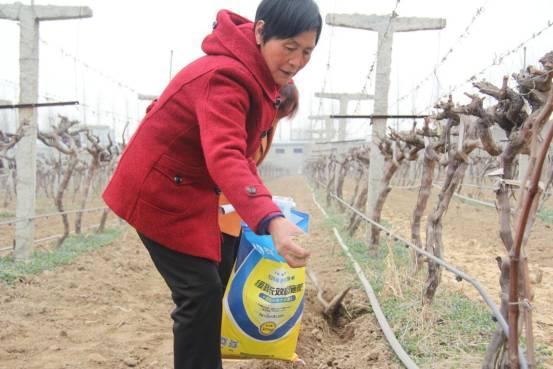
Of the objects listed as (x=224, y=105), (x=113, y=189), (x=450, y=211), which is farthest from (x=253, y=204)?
(x=450, y=211)

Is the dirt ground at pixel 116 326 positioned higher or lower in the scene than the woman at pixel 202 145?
lower

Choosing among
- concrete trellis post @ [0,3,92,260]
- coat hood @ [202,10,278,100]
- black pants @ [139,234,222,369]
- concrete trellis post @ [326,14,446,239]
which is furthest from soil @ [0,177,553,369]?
concrete trellis post @ [326,14,446,239]

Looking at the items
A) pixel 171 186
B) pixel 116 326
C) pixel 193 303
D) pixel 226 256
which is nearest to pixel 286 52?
pixel 171 186

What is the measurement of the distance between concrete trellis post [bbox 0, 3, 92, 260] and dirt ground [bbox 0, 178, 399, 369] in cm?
119

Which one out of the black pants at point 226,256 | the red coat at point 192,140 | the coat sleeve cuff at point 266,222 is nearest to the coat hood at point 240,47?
the red coat at point 192,140

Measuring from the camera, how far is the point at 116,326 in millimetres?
4391

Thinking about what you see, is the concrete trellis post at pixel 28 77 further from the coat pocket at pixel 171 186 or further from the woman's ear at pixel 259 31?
the woman's ear at pixel 259 31

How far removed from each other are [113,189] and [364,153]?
11.3m

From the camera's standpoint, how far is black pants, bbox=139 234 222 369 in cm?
187

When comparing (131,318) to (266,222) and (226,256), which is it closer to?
(226,256)

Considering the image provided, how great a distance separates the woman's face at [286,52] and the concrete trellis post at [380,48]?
612 centimetres

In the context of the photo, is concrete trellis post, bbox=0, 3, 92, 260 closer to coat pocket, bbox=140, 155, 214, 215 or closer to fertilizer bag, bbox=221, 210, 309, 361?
fertilizer bag, bbox=221, 210, 309, 361

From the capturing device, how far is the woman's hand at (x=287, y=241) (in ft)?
4.57

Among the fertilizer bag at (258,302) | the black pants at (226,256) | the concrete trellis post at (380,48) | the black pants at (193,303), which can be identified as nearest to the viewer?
the black pants at (193,303)
